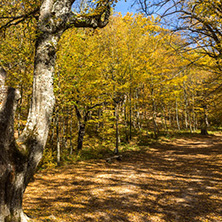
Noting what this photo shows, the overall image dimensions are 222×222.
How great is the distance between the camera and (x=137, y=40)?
13.5m

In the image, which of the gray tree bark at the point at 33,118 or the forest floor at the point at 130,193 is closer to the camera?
the gray tree bark at the point at 33,118

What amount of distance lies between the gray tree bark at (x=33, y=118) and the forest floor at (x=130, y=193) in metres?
1.33

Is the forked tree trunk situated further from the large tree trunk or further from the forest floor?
the forest floor

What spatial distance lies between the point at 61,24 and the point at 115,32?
10.9m

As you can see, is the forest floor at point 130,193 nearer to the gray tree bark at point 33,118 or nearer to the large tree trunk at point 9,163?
the large tree trunk at point 9,163

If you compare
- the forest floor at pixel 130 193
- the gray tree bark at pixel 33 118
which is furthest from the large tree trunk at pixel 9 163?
the forest floor at pixel 130 193

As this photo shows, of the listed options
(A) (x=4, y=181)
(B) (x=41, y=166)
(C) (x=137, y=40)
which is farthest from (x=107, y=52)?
(A) (x=4, y=181)

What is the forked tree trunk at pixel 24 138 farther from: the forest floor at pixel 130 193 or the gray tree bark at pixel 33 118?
the forest floor at pixel 130 193

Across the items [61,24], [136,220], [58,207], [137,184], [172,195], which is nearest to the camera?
[61,24]

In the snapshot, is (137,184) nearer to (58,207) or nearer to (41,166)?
(58,207)

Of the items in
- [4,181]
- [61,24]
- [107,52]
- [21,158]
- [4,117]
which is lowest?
[4,181]

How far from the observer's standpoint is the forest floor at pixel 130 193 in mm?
4324

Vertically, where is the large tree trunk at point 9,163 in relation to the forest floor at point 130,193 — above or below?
above

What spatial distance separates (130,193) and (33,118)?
4704mm
